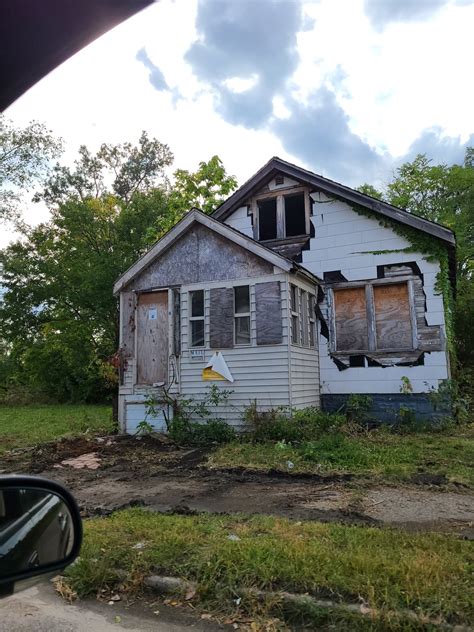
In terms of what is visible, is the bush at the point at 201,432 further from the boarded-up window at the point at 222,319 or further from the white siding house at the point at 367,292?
the white siding house at the point at 367,292

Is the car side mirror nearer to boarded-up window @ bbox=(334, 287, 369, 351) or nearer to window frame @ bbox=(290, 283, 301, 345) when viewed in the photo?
window frame @ bbox=(290, 283, 301, 345)

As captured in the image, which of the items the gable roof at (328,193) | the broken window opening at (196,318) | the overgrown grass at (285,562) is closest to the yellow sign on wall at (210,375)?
the broken window opening at (196,318)

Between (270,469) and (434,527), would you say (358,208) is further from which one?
(434,527)

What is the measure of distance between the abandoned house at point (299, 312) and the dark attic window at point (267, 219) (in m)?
0.75

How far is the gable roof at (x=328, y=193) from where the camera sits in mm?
11844

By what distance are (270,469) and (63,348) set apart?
22522mm

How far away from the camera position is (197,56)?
18.7ft

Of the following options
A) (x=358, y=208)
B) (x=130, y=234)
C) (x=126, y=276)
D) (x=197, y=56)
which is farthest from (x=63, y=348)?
(x=197, y=56)

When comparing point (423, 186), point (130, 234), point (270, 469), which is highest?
point (423, 186)

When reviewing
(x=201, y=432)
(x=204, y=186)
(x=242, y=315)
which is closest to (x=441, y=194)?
(x=204, y=186)

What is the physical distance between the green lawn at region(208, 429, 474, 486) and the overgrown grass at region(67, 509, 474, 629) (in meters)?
2.69

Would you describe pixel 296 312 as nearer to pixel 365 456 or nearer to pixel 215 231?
pixel 215 231

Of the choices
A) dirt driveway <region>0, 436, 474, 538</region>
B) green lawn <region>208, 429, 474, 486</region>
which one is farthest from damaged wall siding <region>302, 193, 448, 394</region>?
dirt driveway <region>0, 436, 474, 538</region>

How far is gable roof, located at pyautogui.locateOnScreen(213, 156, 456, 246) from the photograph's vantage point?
11.8 meters
